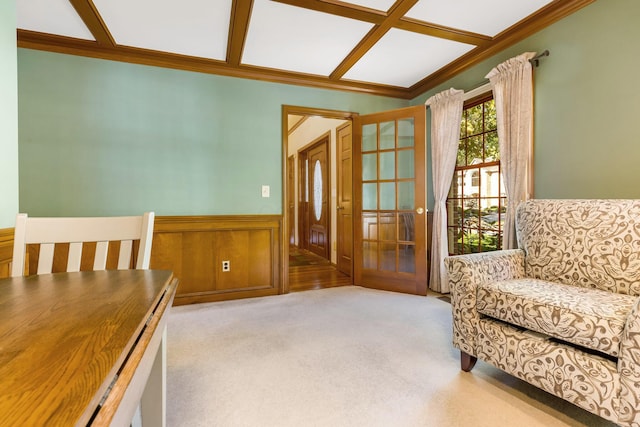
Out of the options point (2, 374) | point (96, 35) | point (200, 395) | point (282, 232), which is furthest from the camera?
point (282, 232)

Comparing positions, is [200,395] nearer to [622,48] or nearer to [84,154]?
[84,154]

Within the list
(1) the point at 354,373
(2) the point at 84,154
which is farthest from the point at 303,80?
(1) the point at 354,373

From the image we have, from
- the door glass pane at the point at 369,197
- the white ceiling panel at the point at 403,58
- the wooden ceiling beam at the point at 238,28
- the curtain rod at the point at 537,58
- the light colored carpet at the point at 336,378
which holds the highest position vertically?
the white ceiling panel at the point at 403,58

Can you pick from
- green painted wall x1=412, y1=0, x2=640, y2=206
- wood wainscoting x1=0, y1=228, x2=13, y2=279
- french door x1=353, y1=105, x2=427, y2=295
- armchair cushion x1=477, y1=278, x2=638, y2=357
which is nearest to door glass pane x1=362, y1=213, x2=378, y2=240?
french door x1=353, y1=105, x2=427, y2=295

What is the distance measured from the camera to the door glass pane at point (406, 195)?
3.21 m

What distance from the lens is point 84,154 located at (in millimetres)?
2650

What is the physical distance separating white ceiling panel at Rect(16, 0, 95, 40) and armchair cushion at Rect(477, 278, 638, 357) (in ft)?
10.8

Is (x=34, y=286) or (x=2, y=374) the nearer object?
(x=2, y=374)

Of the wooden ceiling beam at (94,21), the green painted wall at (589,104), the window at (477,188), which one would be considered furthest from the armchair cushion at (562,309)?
the wooden ceiling beam at (94,21)

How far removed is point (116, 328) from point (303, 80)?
10.5 ft

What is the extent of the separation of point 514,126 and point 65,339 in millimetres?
2952

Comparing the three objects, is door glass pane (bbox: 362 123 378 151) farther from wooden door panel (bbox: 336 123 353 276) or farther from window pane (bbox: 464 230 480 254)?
window pane (bbox: 464 230 480 254)

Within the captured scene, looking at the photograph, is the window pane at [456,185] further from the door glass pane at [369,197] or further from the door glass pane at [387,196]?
the door glass pane at [369,197]

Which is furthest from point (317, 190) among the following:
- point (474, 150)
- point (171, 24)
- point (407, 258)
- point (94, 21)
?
point (94, 21)
